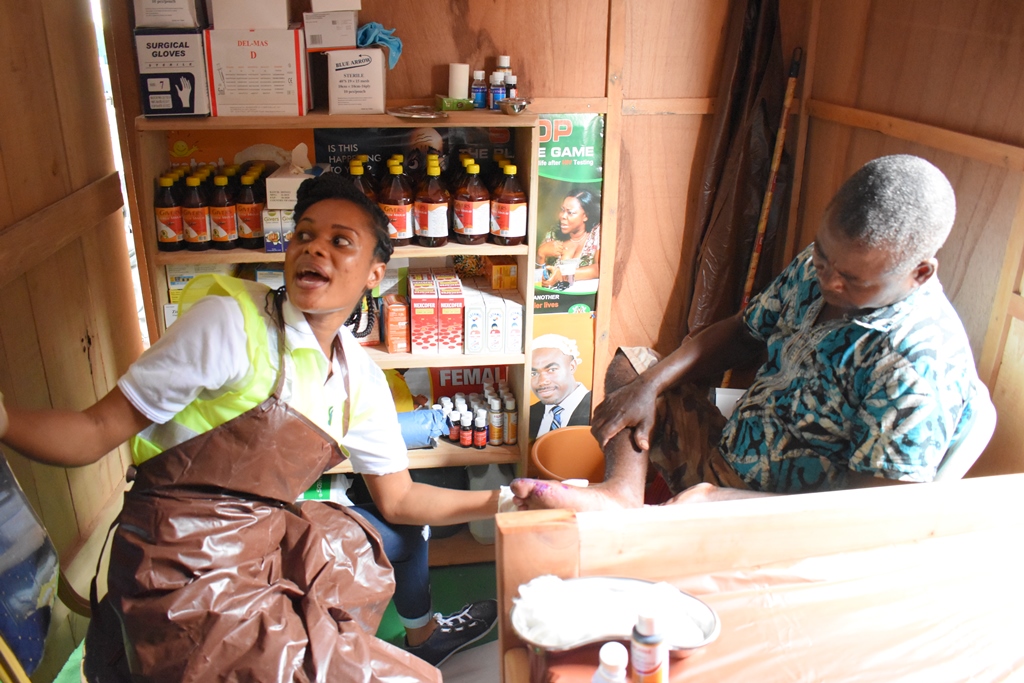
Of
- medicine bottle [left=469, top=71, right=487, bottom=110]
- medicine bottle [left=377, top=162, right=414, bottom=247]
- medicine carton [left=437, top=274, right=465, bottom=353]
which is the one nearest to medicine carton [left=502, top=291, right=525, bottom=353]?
medicine carton [left=437, top=274, right=465, bottom=353]

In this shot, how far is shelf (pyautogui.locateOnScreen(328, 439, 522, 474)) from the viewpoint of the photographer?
2572 mm

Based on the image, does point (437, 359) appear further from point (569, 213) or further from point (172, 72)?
point (172, 72)

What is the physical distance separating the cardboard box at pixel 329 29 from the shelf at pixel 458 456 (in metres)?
1.23

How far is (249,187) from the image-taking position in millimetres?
2258

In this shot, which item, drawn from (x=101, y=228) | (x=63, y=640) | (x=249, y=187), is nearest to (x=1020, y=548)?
(x=249, y=187)

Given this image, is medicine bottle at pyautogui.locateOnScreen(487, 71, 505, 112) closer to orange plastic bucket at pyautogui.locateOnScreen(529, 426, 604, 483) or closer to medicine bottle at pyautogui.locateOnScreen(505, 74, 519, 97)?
medicine bottle at pyautogui.locateOnScreen(505, 74, 519, 97)

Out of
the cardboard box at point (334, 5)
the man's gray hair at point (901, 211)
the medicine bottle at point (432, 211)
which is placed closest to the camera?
the man's gray hair at point (901, 211)

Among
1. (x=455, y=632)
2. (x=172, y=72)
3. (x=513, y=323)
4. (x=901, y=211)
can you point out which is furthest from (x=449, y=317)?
(x=901, y=211)

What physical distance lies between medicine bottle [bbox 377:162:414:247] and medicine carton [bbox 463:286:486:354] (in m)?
0.27

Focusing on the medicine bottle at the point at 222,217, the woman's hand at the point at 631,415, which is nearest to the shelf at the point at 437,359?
the medicine bottle at the point at 222,217

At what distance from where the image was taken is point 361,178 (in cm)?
235

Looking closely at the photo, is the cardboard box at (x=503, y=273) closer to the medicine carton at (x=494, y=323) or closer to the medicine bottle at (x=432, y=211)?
the medicine carton at (x=494, y=323)

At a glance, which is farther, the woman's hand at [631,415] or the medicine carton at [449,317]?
the medicine carton at [449,317]

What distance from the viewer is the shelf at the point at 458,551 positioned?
2.63 metres
